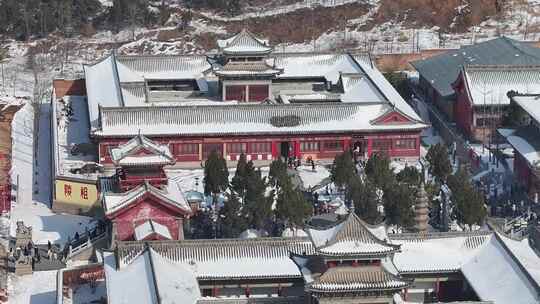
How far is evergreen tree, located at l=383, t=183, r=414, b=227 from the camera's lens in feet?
181

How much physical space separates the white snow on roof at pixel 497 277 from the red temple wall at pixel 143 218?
36.5 feet

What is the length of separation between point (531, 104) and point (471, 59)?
13616 millimetres

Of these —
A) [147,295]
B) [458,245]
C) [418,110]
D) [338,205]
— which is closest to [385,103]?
[418,110]

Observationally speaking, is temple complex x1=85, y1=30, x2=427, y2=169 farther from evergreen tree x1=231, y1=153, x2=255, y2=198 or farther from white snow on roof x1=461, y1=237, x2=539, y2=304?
white snow on roof x1=461, y1=237, x2=539, y2=304

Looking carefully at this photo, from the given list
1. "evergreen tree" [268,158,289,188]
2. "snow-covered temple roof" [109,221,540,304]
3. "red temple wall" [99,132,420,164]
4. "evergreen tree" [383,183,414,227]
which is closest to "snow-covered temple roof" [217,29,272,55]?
"red temple wall" [99,132,420,164]

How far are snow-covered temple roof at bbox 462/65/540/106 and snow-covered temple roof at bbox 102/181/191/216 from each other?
68.1ft

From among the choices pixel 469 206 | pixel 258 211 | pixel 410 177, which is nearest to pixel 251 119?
pixel 410 177

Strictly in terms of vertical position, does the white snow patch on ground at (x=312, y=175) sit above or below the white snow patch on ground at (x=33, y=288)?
above

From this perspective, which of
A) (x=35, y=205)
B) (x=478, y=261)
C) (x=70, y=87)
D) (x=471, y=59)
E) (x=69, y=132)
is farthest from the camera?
(x=70, y=87)

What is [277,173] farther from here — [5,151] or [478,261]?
[5,151]

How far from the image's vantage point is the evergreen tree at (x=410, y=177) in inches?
2333

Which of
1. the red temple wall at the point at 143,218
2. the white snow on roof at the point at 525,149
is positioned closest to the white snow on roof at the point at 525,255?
the white snow on roof at the point at 525,149

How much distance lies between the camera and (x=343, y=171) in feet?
200

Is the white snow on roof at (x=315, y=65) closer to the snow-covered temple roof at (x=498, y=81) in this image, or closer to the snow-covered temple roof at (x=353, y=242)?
the snow-covered temple roof at (x=498, y=81)
